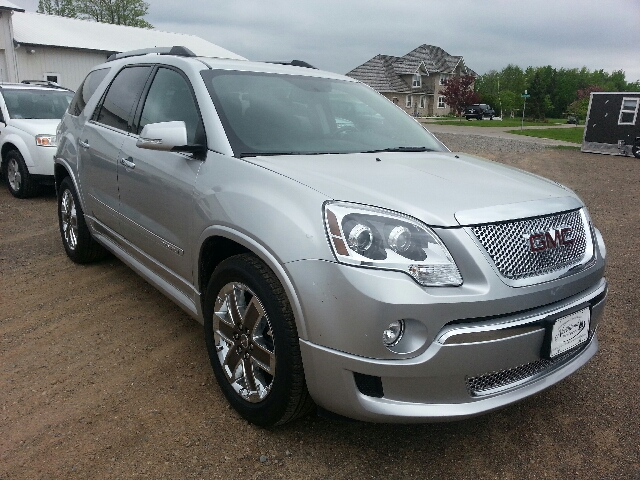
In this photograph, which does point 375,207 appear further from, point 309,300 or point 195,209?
point 195,209

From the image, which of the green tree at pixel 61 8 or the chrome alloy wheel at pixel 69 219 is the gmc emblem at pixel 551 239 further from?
the green tree at pixel 61 8

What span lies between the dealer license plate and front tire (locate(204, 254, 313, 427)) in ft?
3.56

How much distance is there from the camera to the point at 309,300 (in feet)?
6.98

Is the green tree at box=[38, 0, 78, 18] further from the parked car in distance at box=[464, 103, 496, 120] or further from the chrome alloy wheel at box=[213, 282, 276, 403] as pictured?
the chrome alloy wheel at box=[213, 282, 276, 403]

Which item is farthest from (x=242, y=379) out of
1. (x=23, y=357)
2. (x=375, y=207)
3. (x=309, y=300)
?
(x=23, y=357)

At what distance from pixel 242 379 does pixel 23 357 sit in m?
1.57

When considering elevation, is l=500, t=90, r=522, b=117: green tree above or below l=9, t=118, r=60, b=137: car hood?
above

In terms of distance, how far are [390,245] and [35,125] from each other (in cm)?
779

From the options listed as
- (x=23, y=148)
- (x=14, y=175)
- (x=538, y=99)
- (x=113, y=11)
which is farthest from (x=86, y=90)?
(x=538, y=99)

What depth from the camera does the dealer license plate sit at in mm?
2276

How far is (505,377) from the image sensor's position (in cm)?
225

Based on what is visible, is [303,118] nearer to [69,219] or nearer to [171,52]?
[171,52]

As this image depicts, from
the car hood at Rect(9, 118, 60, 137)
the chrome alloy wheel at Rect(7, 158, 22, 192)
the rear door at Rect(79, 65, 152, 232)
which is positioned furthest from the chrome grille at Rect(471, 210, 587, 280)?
the chrome alloy wheel at Rect(7, 158, 22, 192)

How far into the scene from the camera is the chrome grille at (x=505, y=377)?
217 centimetres
